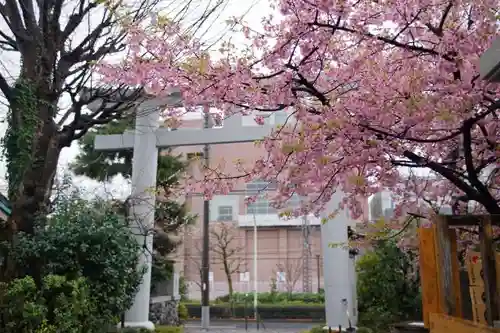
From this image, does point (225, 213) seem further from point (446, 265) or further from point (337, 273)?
point (446, 265)

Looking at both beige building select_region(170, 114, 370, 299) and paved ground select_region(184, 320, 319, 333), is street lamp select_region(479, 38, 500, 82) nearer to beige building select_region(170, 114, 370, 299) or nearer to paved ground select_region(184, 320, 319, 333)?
paved ground select_region(184, 320, 319, 333)

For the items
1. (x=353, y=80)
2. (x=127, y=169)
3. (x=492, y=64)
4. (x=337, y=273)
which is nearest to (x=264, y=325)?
(x=127, y=169)

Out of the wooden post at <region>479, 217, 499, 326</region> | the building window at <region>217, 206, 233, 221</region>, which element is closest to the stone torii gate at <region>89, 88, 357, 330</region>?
the wooden post at <region>479, 217, 499, 326</region>

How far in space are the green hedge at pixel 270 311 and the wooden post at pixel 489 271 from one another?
19457 mm

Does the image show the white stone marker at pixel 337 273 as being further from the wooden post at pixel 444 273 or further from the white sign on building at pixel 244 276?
the white sign on building at pixel 244 276

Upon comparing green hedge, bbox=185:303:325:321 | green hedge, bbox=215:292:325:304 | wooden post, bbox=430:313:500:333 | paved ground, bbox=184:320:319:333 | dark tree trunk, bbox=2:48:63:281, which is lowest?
paved ground, bbox=184:320:319:333

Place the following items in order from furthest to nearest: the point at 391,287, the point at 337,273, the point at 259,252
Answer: the point at 259,252
the point at 391,287
the point at 337,273

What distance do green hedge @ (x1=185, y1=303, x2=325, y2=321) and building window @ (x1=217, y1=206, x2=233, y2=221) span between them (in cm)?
654

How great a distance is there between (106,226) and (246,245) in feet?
72.1

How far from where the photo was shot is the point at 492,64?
2539mm

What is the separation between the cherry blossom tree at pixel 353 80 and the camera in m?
3.32

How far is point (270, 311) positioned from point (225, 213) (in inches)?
338

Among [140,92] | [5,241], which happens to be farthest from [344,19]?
[5,241]

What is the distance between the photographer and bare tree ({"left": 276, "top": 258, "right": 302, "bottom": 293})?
1113 inches
